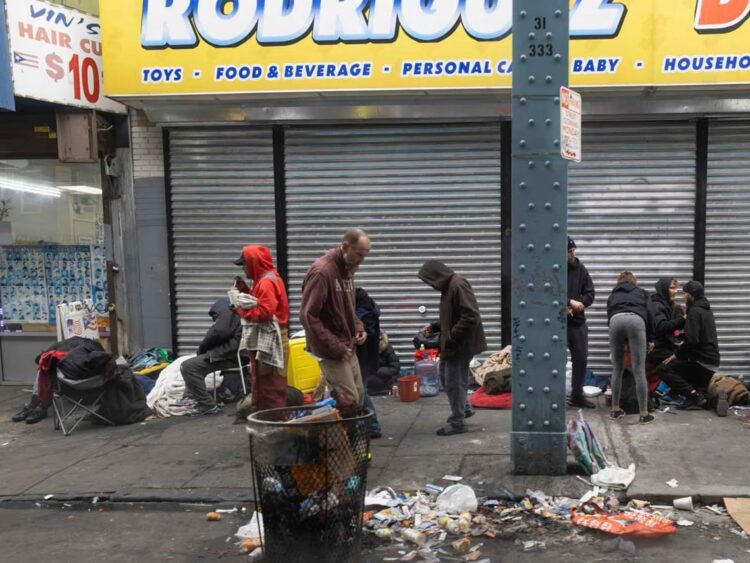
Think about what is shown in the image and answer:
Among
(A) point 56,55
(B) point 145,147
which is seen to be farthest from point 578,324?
(A) point 56,55

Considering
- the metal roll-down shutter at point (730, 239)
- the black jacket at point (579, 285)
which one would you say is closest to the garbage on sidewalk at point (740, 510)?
the black jacket at point (579, 285)

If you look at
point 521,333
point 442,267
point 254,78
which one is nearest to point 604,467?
point 521,333

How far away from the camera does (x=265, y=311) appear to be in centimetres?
657

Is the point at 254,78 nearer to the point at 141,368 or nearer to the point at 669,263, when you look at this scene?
the point at 141,368

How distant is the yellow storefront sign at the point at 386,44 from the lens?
779 cm

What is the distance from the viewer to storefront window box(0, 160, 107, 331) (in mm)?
9531

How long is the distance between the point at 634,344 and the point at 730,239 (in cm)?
274

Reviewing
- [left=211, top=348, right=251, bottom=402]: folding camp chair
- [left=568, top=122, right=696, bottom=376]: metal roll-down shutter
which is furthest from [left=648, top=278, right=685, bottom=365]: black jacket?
[left=211, top=348, right=251, bottom=402]: folding camp chair

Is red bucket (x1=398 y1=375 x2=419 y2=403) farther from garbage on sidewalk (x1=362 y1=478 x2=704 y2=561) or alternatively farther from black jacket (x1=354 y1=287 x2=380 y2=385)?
garbage on sidewalk (x1=362 y1=478 x2=704 y2=561)

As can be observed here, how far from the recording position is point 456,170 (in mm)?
8805

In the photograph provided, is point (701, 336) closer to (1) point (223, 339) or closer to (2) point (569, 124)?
(2) point (569, 124)

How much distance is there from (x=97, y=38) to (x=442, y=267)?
18.4 feet

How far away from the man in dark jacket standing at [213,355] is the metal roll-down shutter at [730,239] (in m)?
5.79

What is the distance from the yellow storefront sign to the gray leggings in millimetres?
2821
